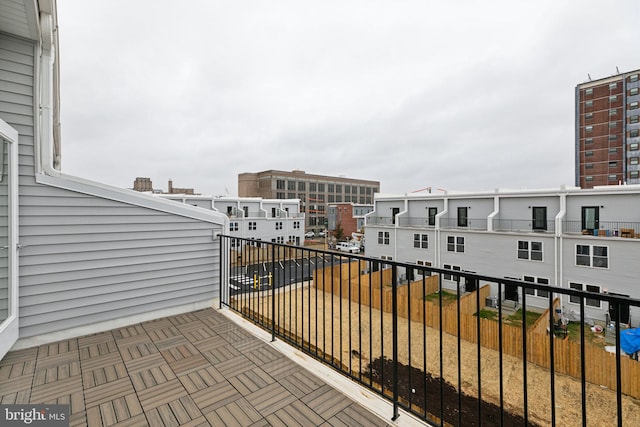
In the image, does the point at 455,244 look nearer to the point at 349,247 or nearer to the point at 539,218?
the point at 539,218

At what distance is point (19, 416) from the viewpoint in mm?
1895

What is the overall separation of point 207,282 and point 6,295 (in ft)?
6.49

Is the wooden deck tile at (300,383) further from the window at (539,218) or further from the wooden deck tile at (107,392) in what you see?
the window at (539,218)

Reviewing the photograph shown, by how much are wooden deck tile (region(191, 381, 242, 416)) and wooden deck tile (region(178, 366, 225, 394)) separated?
5 centimetres

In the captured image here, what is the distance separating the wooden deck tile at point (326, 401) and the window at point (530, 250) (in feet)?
48.9

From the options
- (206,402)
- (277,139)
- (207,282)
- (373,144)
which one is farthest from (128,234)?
(373,144)

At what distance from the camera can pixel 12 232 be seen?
2.77 m

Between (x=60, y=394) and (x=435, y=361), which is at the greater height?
(x=60, y=394)

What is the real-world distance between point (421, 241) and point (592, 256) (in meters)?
7.54

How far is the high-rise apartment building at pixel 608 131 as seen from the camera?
99.0 ft

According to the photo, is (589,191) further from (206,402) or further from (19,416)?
(19,416)

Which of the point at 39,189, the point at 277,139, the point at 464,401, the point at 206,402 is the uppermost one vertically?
the point at 277,139

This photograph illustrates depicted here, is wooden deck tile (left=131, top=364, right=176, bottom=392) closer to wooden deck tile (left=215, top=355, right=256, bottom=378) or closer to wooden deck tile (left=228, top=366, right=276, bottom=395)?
wooden deck tile (left=215, top=355, right=256, bottom=378)

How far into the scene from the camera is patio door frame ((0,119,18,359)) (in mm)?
2679
